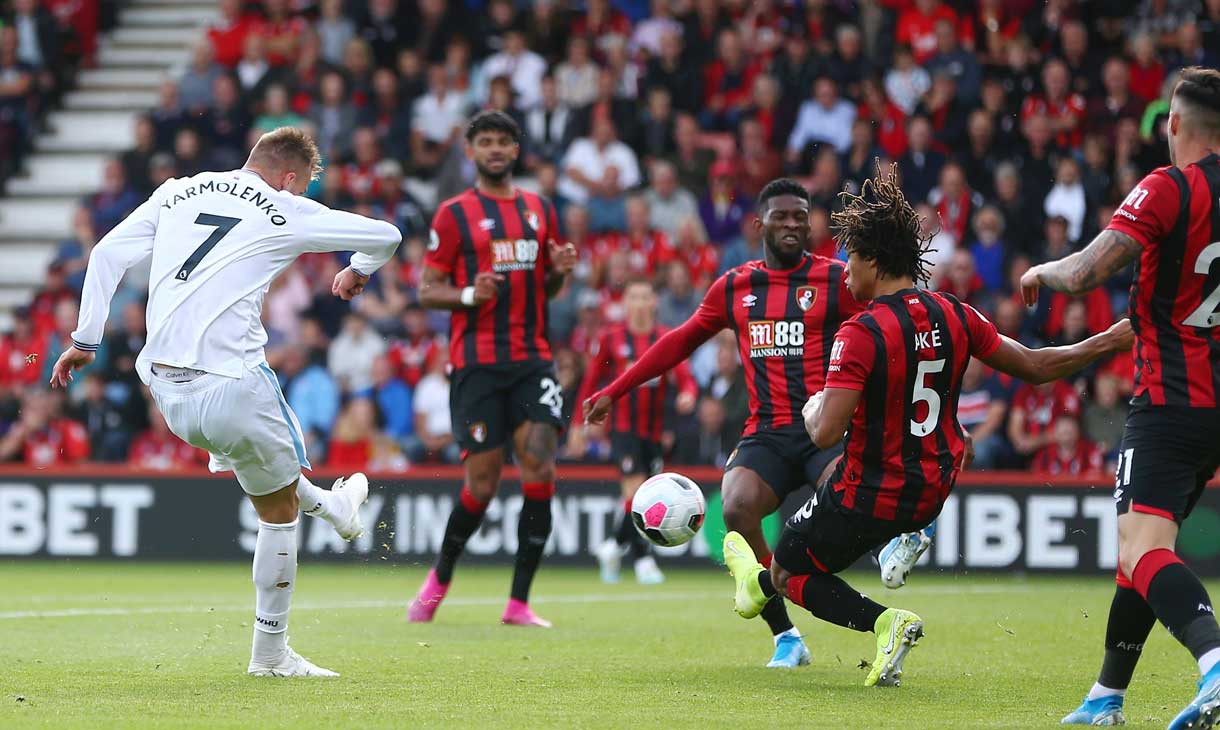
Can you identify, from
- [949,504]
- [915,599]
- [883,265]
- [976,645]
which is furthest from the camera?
[949,504]

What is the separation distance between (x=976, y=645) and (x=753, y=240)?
25.9ft

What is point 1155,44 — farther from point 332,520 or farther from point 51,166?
point 51,166

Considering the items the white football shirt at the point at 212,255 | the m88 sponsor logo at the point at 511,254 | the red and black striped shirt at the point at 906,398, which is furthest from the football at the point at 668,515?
the m88 sponsor logo at the point at 511,254

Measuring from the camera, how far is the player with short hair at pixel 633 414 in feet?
44.9

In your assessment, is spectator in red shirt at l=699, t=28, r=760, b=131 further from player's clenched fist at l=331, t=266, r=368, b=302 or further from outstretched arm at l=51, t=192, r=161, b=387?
outstretched arm at l=51, t=192, r=161, b=387

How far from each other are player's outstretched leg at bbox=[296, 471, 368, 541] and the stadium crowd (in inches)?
297

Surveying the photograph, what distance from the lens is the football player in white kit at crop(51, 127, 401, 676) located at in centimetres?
672

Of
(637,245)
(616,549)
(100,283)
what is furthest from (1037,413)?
(100,283)

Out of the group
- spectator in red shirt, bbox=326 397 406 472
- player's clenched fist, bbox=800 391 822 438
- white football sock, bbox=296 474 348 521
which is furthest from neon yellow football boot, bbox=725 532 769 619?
spectator in red shirt, bbox=326 397 406 472

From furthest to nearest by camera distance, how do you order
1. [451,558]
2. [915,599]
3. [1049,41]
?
[1049,41] < [915,599] < [451,558]

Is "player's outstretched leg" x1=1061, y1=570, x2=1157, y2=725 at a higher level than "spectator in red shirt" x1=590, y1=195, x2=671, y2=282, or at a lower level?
lower

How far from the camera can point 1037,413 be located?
47.1 ft

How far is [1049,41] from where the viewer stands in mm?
16656

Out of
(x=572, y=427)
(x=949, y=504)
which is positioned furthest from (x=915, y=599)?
(x=572, y=427)
